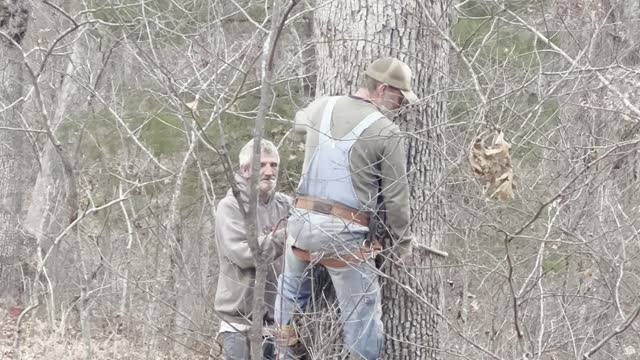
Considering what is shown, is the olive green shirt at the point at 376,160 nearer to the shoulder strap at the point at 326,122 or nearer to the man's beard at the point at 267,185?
the shoulder strap at the point at 326,122

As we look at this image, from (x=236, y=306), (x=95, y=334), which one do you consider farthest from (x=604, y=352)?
(x=95, y=334)

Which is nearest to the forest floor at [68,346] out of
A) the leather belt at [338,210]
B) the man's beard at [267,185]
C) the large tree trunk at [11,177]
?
the large tree trunk at [11,177]

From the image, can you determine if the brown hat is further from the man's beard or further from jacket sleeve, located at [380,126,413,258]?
the man's beard

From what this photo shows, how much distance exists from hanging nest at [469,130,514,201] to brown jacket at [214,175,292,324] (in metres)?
1.45

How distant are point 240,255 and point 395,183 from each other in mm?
964

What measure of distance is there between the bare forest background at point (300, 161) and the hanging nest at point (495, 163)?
0.35 feet

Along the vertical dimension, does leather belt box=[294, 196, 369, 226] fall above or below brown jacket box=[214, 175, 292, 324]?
→ above

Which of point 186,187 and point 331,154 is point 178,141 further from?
point 331,154

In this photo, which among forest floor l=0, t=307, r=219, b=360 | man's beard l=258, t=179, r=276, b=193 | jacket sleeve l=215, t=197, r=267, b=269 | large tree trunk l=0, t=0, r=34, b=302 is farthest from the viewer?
large tree trunk l=0, t=0, r=34, b=302

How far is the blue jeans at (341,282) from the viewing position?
4566 mm

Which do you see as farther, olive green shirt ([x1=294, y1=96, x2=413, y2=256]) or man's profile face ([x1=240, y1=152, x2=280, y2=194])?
man's profile face ([x1=240, y1=152, x2=280, y2=194])

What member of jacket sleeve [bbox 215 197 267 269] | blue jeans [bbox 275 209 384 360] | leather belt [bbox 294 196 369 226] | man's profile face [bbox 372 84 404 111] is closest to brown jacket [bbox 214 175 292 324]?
jacket sleeve [bbox 215 197 267 269]

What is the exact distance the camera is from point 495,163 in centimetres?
376

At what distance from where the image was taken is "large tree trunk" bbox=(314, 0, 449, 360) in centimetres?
488
